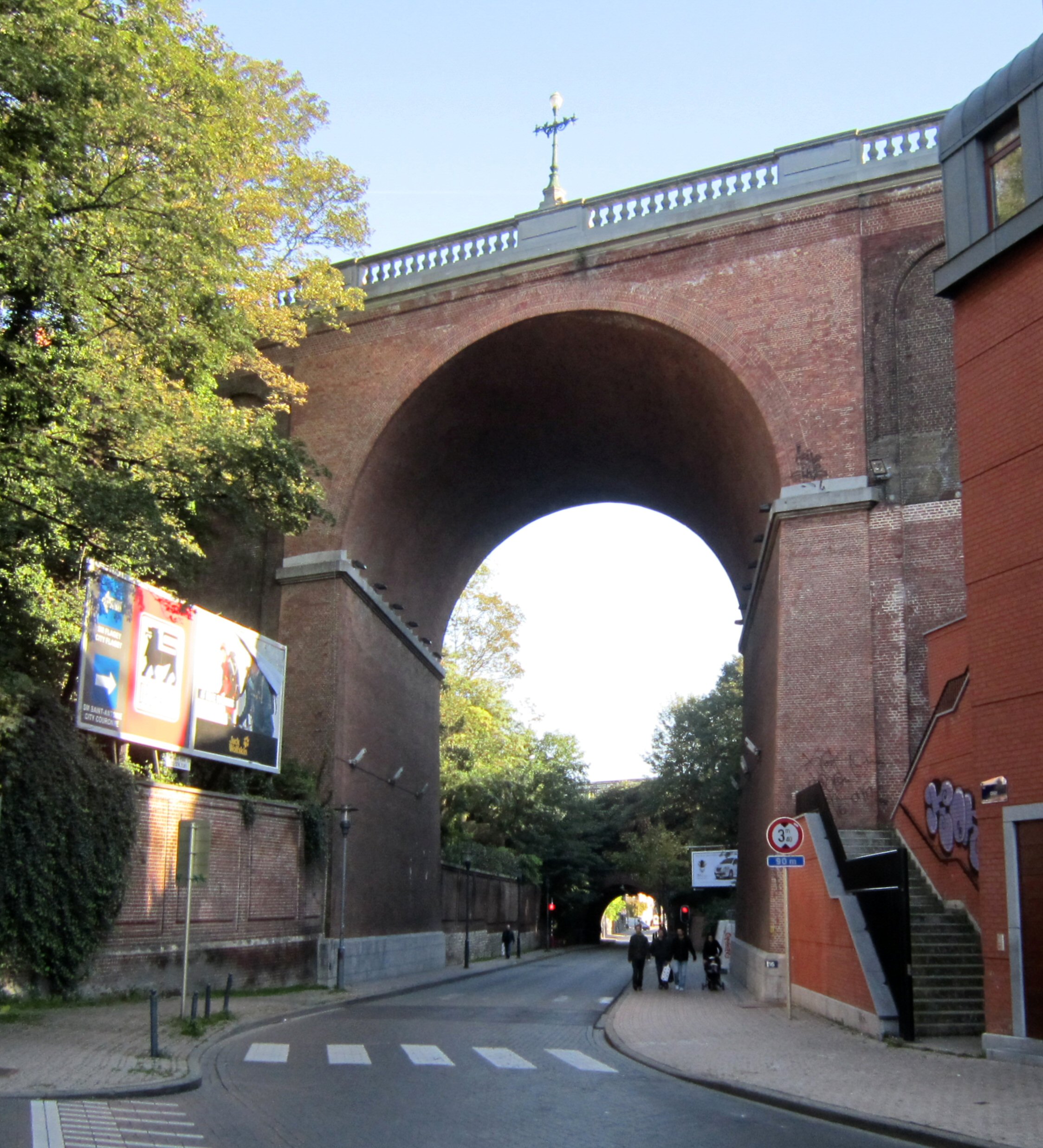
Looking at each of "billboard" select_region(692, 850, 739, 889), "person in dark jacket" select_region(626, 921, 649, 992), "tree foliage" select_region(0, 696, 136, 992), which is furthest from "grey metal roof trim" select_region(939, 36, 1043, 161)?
"billboard" select_region(692, 850, 739, 889)

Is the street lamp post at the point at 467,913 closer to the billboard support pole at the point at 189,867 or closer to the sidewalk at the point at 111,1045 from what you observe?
the sidewalk at the point at 111,1045

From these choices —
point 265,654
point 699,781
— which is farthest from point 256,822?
point 699,781

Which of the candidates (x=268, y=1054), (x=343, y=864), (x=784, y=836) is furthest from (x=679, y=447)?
(x=268, y=1054)

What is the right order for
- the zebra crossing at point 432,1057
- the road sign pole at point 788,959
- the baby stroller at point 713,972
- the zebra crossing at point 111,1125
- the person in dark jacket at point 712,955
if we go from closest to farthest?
the zebra crossing at point 111,1125
the zebra crossing at point 432,1057
the road sign pole at point 788,959
the baby stroller at point 713,972
the person in dark jacket at point 712,955

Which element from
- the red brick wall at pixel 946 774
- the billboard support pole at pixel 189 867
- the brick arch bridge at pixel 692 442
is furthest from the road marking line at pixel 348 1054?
the brick arch bridge at pixel 692 442

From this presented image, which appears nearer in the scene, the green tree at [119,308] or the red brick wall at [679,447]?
the green tree at [119,308]

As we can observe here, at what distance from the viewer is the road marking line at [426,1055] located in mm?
12273

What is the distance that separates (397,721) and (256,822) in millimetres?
→ 7442

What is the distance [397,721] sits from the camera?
2912 cm

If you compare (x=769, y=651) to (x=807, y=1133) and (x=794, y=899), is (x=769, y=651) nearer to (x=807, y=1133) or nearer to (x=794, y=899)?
(x=794, y=899)

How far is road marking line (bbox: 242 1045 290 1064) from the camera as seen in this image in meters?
12.3

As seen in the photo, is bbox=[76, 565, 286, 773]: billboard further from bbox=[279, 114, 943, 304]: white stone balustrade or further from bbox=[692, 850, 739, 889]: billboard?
bbox=[692, 850, 739, 889]: billboard

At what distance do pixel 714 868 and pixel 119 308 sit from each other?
24.6 meters

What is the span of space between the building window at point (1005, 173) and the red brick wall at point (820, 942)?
28.3ft
